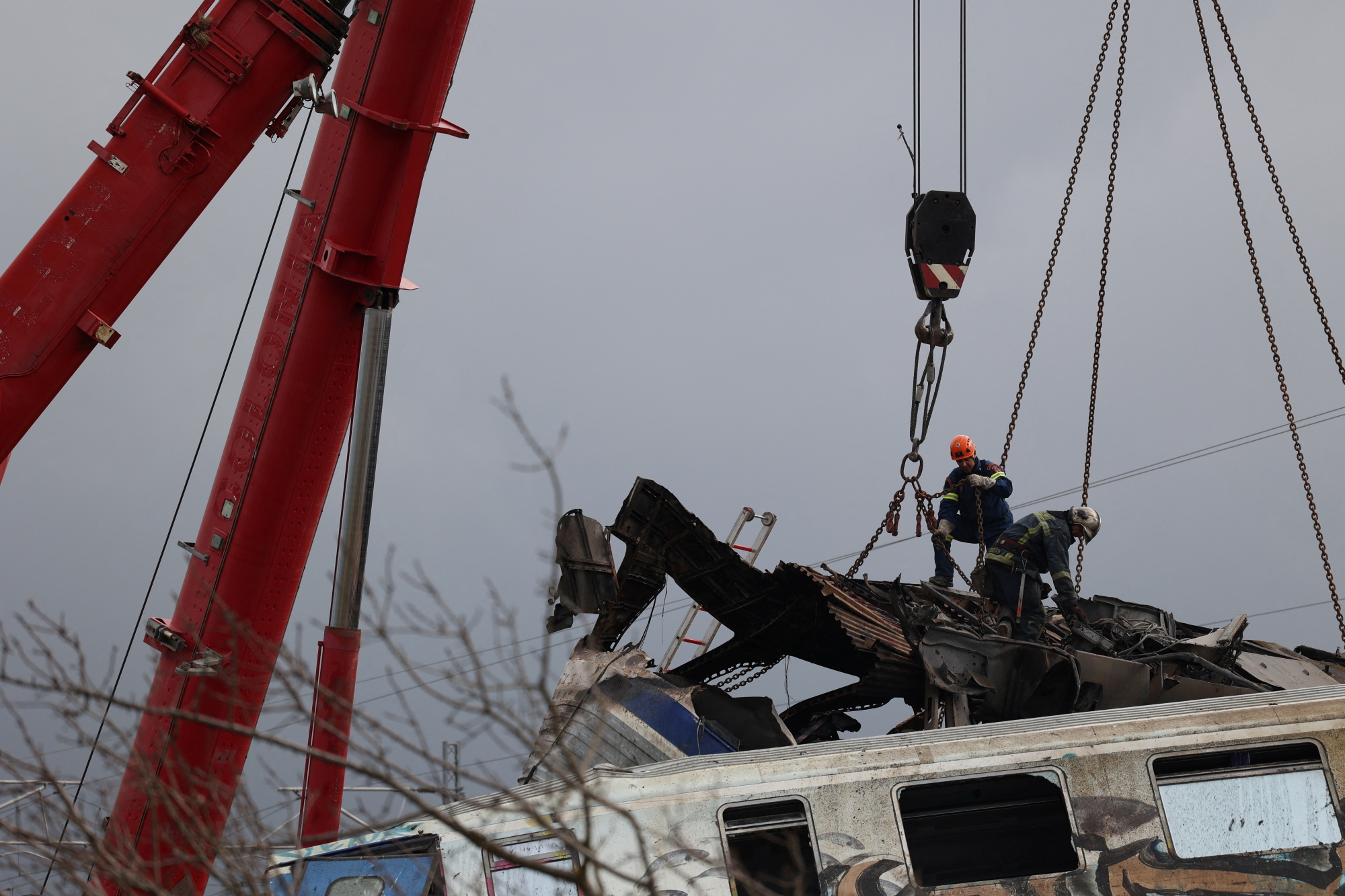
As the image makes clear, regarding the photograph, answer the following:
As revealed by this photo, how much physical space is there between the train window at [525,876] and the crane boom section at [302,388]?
222 cm

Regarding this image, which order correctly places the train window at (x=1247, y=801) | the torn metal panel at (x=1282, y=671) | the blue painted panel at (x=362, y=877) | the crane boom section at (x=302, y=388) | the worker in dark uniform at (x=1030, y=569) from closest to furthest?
the train window at (x=1247, y=801) → the blue painted panel at (x=362, y=877) → the crane boom section at (x=302, y=388) → the torn metal panel at (x=1282, y=671) → the worker in dark uniform at (x=1030, y=569)

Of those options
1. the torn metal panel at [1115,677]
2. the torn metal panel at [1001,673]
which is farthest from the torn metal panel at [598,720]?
the torn metal panel at [1115,677]

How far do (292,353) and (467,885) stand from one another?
12.3ft

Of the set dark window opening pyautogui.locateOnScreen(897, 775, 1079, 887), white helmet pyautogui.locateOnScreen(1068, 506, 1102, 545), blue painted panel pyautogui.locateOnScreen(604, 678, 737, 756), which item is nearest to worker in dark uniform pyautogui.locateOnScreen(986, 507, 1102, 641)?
white helmet pyautogui.locateOnScreen(1068, 506, 1102, 545)

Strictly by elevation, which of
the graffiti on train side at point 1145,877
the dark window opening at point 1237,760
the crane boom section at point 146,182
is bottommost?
the graffiti on train side at point 1145,877

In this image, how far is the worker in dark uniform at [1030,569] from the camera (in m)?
9.54

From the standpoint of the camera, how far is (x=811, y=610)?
900 centimetres

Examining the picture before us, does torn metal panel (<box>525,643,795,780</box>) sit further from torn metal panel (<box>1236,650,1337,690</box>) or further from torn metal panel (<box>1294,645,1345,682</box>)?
torn metal panel (<box>1294,645,1345,682</box>)

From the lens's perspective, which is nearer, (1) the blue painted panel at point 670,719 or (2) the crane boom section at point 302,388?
(2) the crane boom section at point 302,388

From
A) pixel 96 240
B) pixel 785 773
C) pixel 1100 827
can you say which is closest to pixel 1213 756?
pixel 1100 827

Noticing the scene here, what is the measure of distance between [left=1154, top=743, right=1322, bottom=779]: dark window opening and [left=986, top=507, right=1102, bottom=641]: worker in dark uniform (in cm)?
328

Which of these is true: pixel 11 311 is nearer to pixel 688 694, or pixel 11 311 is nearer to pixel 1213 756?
pixel 688 694

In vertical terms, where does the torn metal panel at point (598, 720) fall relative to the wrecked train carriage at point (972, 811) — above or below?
above

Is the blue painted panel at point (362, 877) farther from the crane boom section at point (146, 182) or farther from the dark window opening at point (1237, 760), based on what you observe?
the dark window opening at point (1237, 760)
